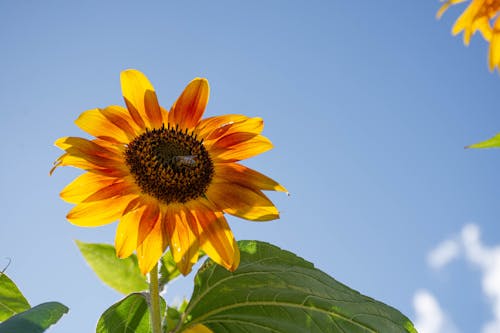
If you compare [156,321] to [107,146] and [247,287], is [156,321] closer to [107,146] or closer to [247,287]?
[247,287]

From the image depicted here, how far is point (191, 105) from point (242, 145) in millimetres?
116

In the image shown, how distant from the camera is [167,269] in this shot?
3.37 feet

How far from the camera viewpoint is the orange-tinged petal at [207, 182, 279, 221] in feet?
3.31

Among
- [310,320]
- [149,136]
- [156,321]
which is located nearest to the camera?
[156,321]

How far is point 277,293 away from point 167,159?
1.04 feet

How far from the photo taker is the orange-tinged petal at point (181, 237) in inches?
37.0

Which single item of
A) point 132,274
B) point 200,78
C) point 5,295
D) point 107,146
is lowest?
point 5,295

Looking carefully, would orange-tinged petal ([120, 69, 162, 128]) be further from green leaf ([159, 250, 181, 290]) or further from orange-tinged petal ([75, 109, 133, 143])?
green leaf ([159, 250, 181, 290])

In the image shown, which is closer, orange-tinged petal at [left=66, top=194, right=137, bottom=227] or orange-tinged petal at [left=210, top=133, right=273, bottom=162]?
orange-tinged petal at [left=66, top=194, right=137, bottom=227]

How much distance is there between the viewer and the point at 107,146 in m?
1.06

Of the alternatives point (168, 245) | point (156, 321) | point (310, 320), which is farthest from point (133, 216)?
point (310, 320)

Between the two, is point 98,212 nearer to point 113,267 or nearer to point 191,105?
point 113,267

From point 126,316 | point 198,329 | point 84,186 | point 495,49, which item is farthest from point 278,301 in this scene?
point 495,49

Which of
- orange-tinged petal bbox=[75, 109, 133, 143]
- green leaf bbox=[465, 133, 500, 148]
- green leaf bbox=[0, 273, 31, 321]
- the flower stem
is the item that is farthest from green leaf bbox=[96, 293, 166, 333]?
green leaf bbox=[465, 133, 500, 148]
